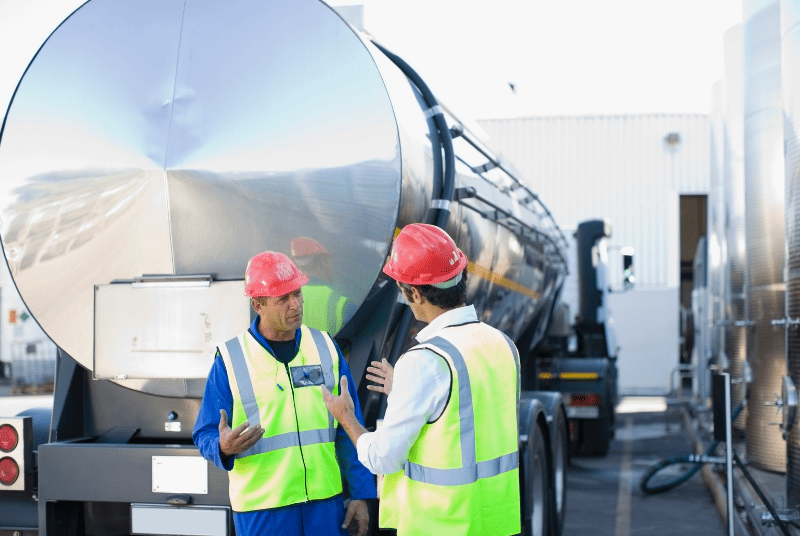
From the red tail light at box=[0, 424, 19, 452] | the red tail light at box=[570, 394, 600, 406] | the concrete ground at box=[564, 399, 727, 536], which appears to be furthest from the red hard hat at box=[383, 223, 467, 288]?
the red tail light at box=[570, 394, 600, 406]

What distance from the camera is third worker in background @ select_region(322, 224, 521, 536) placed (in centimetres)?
240

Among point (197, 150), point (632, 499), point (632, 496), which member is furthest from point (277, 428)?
point (632, 496)

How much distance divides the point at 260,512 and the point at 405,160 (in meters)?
1.42

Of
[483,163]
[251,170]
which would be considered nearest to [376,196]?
[251,170]

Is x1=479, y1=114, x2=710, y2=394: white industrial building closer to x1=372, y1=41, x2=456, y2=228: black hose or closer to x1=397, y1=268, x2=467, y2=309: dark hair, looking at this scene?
x1=372, y1=41, x2=456, y2=228: black hose

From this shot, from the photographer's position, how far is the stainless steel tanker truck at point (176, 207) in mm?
3443

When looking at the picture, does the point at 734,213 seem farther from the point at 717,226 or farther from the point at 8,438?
the point at 8,438

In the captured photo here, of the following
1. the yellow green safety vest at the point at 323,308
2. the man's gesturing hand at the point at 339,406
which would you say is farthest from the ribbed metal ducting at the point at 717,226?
the man's gesturing hand at the point at 339,406

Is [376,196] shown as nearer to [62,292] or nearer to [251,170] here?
[251,170]

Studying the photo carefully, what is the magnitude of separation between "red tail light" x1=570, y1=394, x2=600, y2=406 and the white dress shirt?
321 inches

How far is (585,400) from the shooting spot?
33.8 ft

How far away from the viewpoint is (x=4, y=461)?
12.6 feet

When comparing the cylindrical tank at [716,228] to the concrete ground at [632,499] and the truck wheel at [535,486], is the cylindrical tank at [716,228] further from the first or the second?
the truck wheel at [535,486]

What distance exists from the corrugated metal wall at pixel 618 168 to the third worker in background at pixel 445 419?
1746 centimetres
